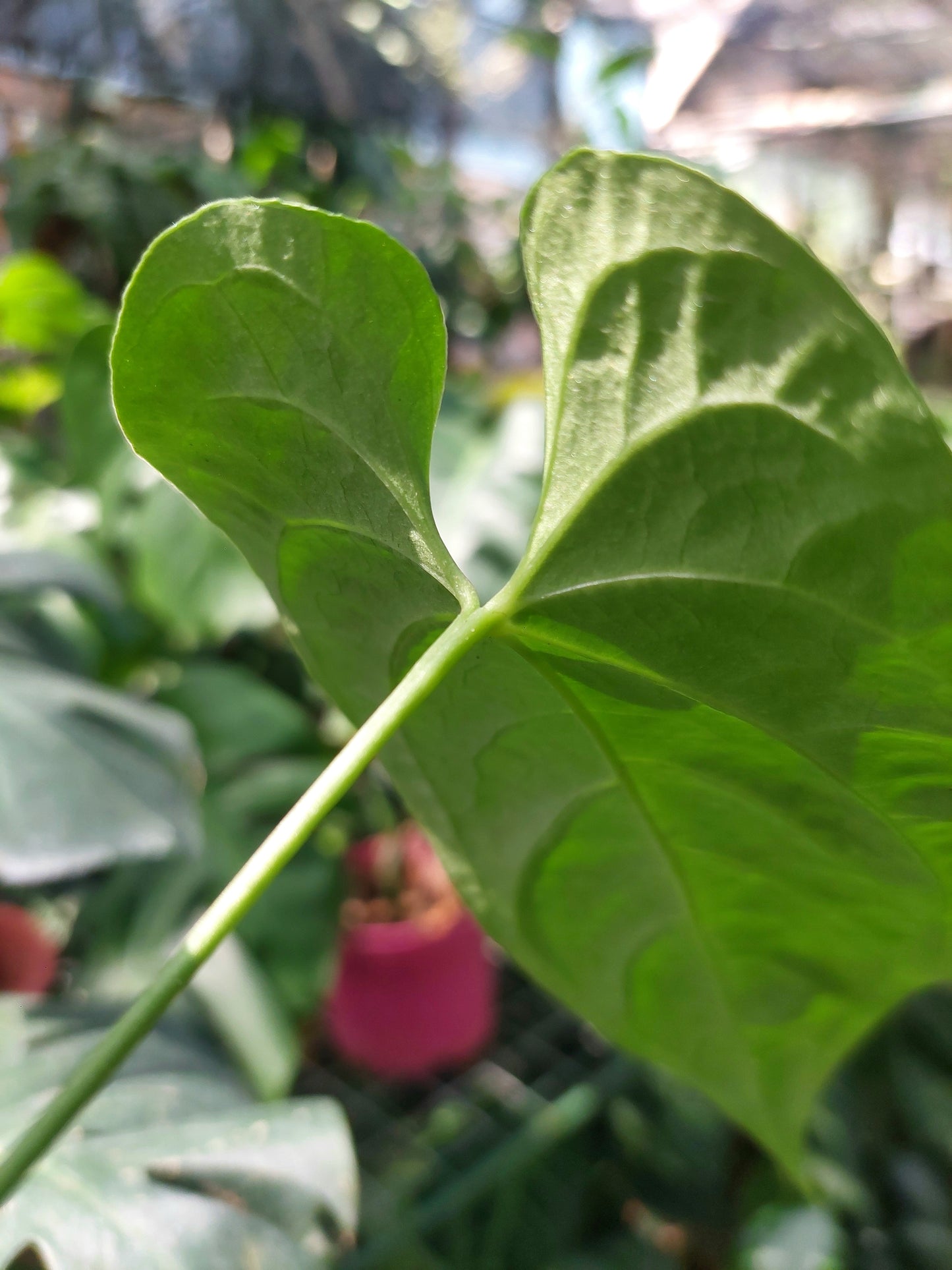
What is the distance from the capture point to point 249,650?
1.12 m

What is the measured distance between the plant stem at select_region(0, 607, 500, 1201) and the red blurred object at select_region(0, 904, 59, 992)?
0.49 m

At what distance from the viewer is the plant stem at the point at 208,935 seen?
19 centimetres

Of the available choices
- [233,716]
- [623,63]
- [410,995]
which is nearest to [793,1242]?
[410,995]

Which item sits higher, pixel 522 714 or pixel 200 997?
pixel 522 714

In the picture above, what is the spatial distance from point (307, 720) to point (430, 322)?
688mm

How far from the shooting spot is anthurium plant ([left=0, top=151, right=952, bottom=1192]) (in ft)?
0.58

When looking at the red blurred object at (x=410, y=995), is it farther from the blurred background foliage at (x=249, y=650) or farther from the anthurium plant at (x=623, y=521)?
the anthurium plant at (x=623, y=521)

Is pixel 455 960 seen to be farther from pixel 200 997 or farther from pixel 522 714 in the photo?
pixel 522 714

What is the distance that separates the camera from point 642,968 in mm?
351

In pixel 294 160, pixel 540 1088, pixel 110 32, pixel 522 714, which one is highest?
pixel 110 32

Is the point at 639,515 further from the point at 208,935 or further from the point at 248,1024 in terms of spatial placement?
the point at 248,1024

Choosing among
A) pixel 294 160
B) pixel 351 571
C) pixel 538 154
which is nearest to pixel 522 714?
pixel 351 571

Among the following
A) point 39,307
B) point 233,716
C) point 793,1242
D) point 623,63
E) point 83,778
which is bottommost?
point 793,1242

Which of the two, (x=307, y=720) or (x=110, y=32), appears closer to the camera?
(x=307, y=720)
